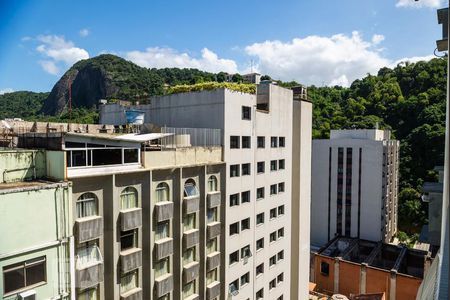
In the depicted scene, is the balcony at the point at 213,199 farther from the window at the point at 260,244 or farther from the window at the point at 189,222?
the window at the point at 260,244

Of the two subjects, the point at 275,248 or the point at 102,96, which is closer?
the point at 275,248

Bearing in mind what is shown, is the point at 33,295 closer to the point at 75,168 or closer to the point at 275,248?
the point at 75,168

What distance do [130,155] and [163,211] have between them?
11.6 feet

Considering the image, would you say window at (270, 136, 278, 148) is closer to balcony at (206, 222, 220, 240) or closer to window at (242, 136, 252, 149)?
window at (242, 136, 252, 149)

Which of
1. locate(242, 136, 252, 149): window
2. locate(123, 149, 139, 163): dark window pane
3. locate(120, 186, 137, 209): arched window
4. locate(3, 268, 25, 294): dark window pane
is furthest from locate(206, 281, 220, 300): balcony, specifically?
locate(3, 268, 25, 294): dark window pane

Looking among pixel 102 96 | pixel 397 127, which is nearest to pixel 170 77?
pixel 102 96

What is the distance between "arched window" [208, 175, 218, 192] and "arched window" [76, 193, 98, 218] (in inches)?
322

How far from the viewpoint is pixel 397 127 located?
274 feet

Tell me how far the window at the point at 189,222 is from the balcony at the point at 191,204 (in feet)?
1.91

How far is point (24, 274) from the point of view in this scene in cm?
1080

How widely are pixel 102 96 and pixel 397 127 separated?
117 metres

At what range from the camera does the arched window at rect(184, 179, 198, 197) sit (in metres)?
18.2

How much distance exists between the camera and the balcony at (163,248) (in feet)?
52.7

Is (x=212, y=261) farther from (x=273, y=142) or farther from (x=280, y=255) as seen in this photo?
(x=273, y=142)
